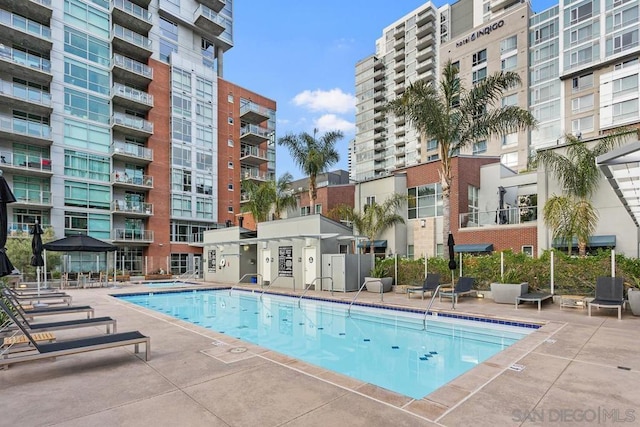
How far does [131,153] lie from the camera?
1286 inches

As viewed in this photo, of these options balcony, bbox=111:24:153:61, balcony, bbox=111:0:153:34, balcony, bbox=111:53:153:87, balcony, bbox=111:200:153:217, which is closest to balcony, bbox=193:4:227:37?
balcony, bbox=111:0:153:34

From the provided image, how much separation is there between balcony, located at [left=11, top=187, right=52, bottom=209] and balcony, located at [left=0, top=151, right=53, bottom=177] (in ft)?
4.75

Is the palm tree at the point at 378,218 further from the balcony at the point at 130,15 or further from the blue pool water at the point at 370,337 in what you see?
the balcony at the point at 130,15

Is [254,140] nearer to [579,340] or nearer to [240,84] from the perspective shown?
[240,84]

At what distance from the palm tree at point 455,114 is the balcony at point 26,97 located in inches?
1135

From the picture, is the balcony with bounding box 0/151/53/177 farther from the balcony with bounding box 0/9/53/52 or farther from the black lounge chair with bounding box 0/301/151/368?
the black lounge chair with bounding box 0/301/151/368

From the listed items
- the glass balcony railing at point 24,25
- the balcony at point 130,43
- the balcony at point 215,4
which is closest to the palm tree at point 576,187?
the balcony at point 130,43

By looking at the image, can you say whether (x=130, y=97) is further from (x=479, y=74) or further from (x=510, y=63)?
(x=510, y=63)

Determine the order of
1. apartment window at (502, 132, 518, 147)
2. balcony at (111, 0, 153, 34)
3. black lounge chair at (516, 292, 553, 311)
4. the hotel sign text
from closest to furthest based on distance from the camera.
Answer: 1. black lounge chair at (516, 292, 553, 311)
2. balcony at (111, 0, 153, 34)
3. apartment window at (502, 132, 518, 147)
4. the hotel sign text

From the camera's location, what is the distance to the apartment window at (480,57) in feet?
152

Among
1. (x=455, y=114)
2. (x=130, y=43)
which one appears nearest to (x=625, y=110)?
(x=455, y=114)

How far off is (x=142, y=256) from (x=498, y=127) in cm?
3096

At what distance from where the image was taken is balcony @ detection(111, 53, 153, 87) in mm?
32562

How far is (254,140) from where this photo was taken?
4366cm
